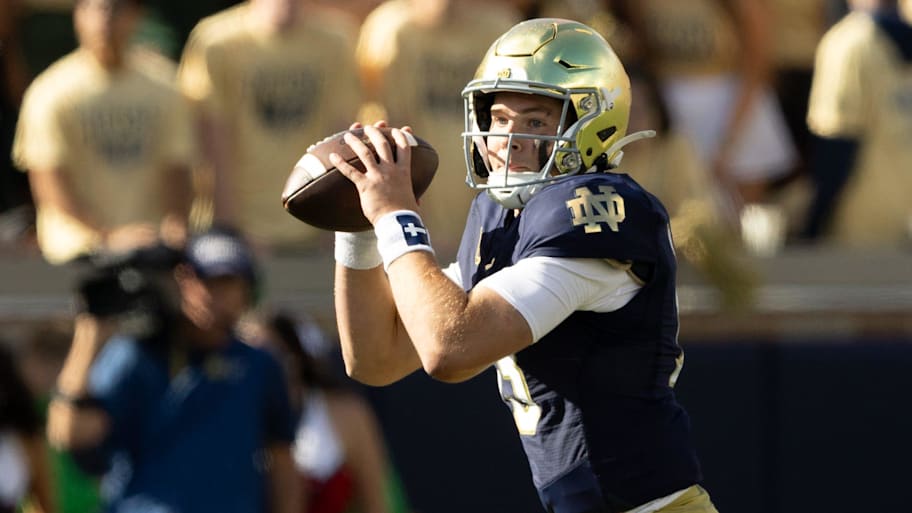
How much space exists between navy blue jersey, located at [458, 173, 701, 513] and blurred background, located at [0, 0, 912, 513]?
3.32m

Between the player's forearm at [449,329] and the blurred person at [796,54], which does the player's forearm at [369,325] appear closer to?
the player's forearm at [449,329]

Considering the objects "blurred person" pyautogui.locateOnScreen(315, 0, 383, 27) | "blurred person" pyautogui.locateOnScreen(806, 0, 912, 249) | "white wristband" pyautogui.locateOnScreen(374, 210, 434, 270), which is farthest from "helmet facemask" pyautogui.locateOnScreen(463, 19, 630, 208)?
"blurred person" pyautogui.locateOnScreen(806, 0, 912, 249)

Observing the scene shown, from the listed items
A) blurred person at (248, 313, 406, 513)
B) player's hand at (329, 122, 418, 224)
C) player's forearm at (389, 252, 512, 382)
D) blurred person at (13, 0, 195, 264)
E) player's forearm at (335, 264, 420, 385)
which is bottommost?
blurred person at (248, 313, 406, 513)

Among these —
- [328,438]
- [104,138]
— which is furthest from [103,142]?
[328,438]

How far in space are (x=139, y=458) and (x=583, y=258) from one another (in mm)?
3135

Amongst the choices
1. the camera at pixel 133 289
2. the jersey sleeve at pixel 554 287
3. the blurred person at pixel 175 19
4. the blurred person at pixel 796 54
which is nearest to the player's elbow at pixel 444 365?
the jersey sleeve at pixel 554 287

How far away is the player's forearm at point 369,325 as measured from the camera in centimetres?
357

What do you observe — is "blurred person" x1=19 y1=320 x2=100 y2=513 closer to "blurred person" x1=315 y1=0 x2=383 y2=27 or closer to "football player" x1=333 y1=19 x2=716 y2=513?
"blurred person" x1=315 y1=0 x2=383 y2=27

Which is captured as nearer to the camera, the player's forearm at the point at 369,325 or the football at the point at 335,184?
the football at the point at 335,184

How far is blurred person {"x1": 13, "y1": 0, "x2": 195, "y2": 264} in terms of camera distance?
6.64 metres

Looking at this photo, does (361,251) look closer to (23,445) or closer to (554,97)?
(554,97)

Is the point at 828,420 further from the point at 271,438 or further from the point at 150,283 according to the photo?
the point at 150,283

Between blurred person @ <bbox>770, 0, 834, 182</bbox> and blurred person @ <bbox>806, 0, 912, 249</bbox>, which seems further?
blurred person @ <bbox>770, 0, 834, 182</bbox>

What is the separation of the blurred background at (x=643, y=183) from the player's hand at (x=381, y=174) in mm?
3272
